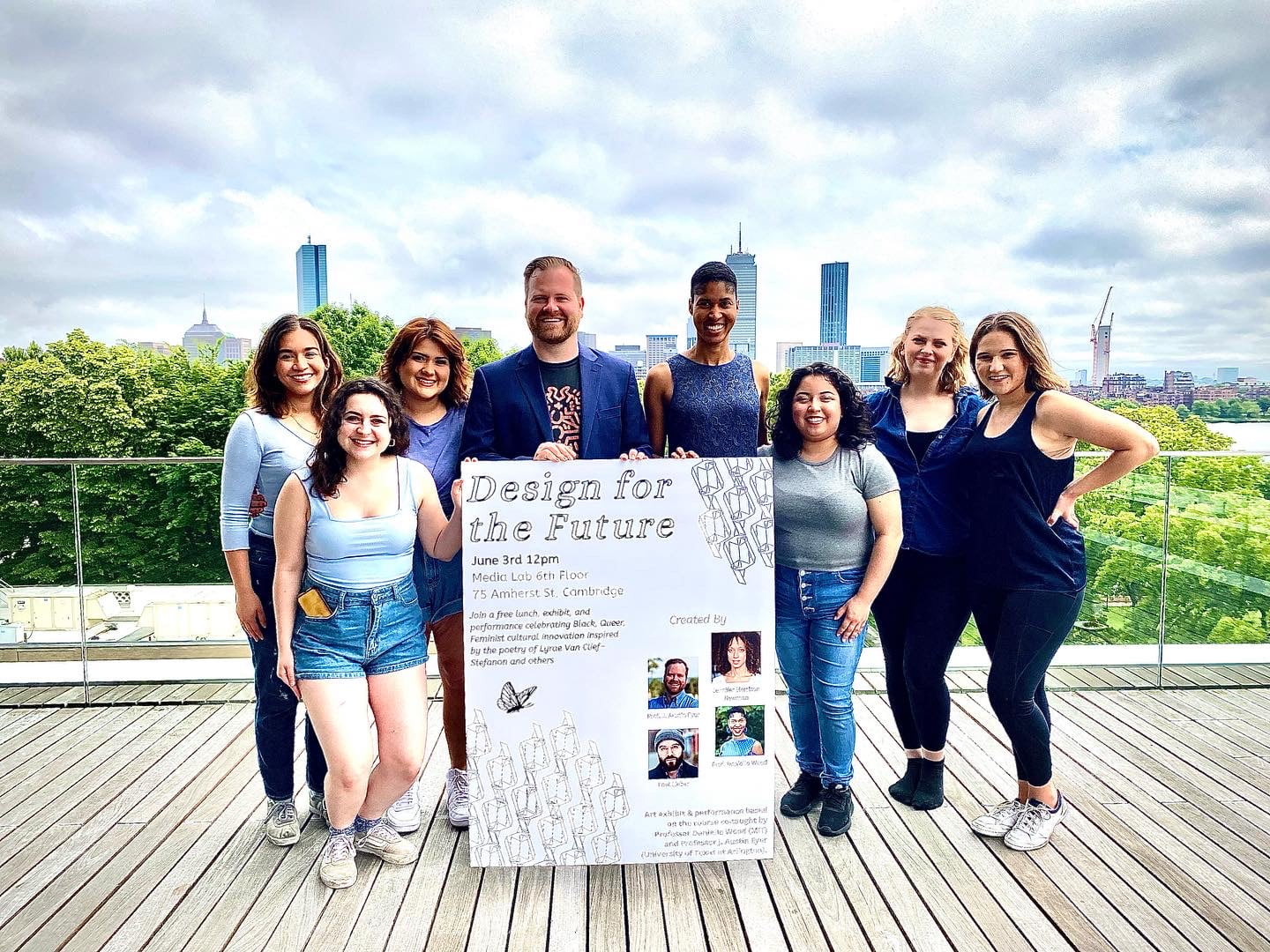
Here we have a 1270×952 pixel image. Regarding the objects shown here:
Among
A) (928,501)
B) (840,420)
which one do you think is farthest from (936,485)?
(840,420)

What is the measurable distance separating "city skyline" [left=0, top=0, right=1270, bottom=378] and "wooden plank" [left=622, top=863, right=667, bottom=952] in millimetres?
37961

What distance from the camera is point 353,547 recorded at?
7.14ft

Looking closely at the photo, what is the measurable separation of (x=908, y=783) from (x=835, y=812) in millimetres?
378

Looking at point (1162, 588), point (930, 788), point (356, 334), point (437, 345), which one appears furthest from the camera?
point (356, 334)

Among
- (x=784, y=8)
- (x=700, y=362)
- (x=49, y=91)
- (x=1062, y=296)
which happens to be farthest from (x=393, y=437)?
(x=1062, y=296)

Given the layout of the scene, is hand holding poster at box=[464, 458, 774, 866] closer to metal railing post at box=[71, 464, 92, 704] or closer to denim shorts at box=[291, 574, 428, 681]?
denim shorts at box=[291, 574, 428, 681]

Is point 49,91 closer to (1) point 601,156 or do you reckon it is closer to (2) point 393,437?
(1) point 601,156

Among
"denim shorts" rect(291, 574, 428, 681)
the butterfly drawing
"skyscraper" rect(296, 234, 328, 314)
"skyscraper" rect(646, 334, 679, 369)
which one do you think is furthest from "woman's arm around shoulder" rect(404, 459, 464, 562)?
"skyscraper" rect(296, 234, 328, 314)

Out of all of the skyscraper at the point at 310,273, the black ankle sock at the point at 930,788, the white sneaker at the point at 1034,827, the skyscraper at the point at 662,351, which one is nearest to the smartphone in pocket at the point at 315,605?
the skyscraper at the point at 662,351

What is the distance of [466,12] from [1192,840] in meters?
71.0

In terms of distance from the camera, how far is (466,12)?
61750 mm

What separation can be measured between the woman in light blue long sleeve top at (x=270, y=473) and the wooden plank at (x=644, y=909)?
1.08 meters

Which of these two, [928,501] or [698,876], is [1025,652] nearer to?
[928,501]

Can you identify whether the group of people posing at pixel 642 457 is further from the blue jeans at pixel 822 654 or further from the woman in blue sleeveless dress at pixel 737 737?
the woman in blue sleeveless dress at pixel 737 737
